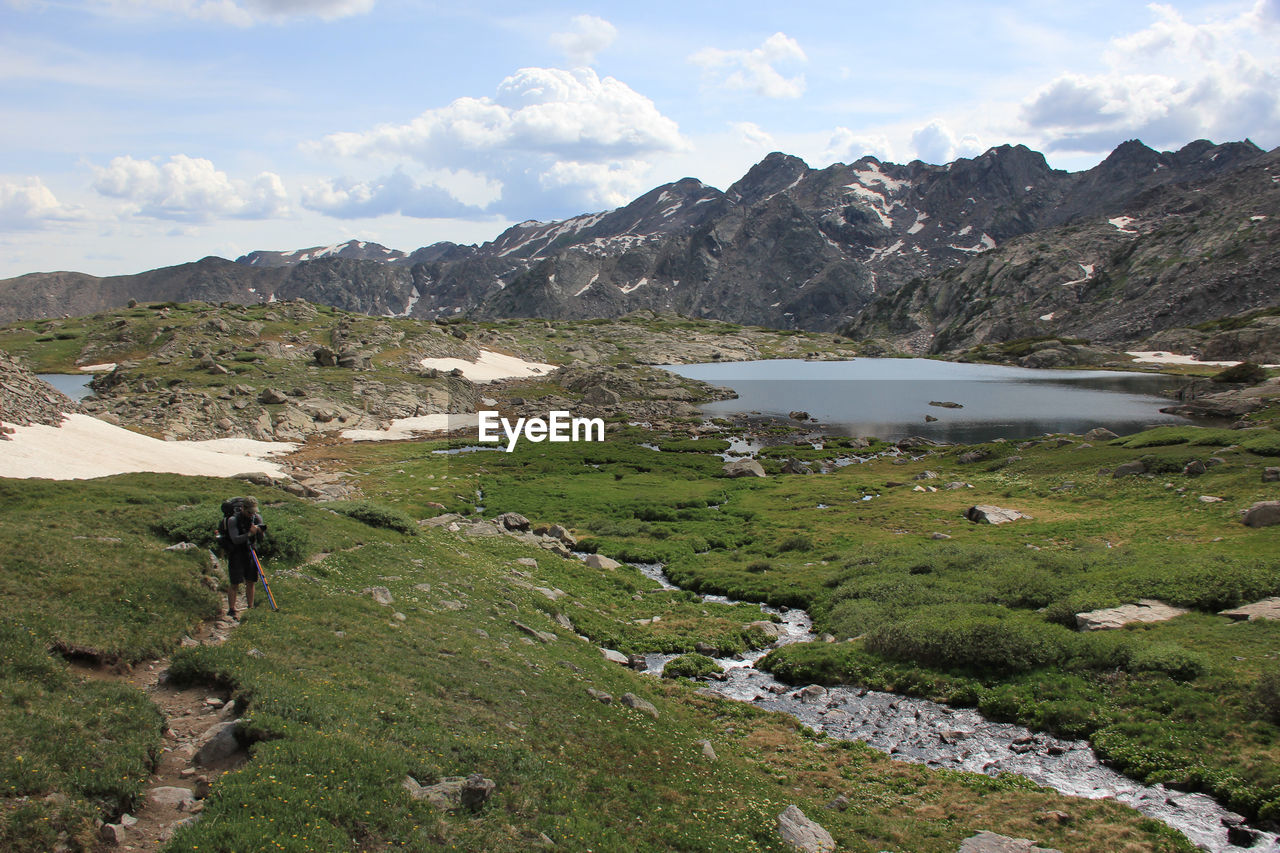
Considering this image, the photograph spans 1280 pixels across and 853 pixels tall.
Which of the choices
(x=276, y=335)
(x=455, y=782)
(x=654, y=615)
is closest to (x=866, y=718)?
(x=654, y=615)

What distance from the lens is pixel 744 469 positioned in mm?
78000

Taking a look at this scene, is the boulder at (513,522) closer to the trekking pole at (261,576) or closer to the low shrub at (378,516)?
the low shrub at (378,516)

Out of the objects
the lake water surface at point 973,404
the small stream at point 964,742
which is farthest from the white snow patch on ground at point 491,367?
the small stream at point 964,742

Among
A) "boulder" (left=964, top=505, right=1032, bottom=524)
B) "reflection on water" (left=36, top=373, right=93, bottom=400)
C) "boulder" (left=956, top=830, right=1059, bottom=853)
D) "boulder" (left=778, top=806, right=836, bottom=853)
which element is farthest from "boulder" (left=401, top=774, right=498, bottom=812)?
"reflection on water" (left=36, top=373, right=93, bottom=400)

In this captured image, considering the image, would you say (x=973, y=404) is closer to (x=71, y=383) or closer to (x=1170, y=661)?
(x=1170, y=661)

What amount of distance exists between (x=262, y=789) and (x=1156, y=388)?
18570cm

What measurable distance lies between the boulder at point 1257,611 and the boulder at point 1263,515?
528 inches

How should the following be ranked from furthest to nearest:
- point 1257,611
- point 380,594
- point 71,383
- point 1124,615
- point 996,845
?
1. point 71,383
2. point 1124,615
3. point 1257,611
4. point 380,594
5. point 996,845

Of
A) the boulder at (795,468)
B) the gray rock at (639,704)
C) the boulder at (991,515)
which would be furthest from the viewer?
the boulder at (795,468)

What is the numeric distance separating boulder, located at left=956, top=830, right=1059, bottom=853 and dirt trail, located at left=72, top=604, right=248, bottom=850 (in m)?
15.8

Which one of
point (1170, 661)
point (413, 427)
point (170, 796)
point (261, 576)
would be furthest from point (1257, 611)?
point (413, 427)

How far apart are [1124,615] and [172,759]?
30.9m

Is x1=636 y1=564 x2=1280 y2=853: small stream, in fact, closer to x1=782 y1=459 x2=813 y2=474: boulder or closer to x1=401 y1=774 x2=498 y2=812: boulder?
x1=401 y1=774 x2=498 y2=812: boulder

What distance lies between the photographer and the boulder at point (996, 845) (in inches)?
606
